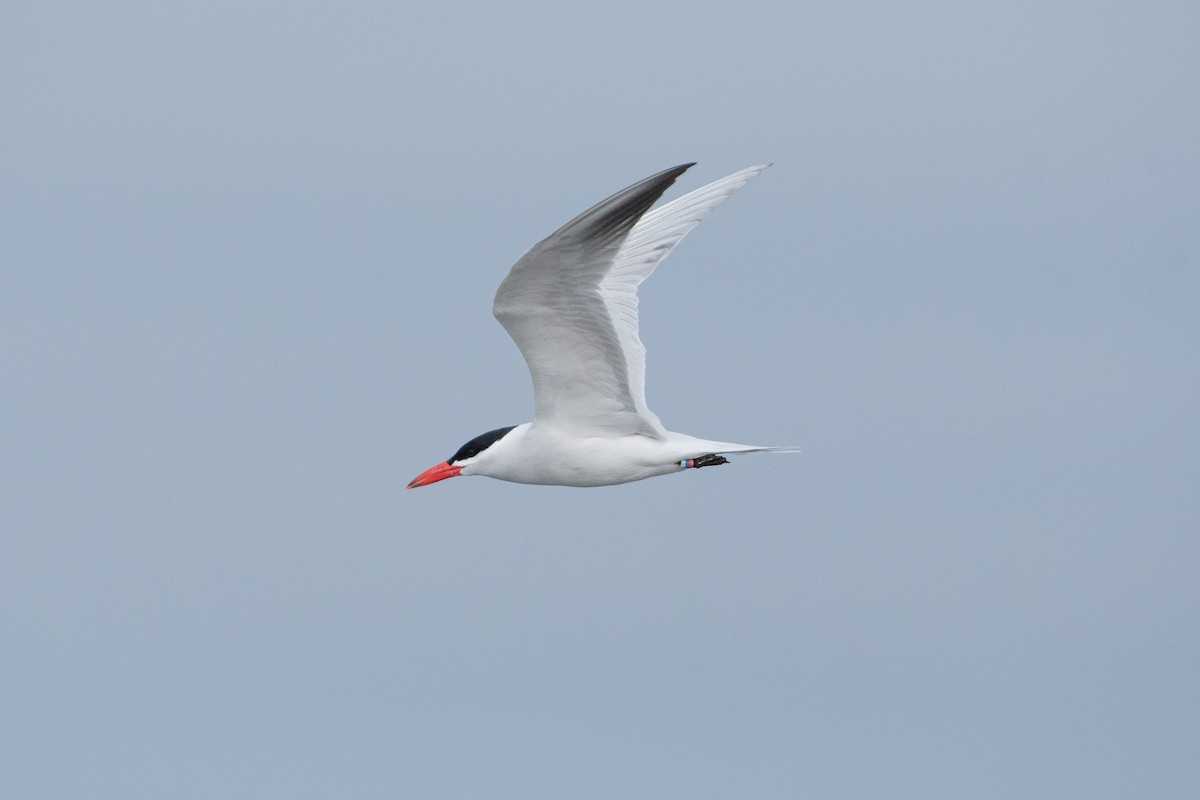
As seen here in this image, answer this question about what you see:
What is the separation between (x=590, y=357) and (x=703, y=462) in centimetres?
129

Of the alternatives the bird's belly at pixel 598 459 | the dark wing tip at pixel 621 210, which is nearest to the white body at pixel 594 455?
the bird's belly at pixel 598 459

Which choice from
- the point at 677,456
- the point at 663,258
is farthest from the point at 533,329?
the point at 663,258

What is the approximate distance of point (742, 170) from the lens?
1678 cm

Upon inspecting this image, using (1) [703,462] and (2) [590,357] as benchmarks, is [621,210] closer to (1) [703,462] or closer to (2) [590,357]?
(2) [590,357]

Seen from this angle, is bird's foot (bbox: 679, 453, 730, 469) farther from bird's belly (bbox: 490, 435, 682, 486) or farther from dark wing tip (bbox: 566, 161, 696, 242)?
dark wing tip (bbox: 566, 161, 696, 242)

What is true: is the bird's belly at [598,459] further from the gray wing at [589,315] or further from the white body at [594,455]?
the gray wing at [589,315]

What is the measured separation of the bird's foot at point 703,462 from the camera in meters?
15.1

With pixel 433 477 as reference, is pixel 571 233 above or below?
→ above

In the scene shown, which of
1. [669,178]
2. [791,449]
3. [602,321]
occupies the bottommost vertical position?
[791,449]

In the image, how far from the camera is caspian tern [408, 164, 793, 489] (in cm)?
1335

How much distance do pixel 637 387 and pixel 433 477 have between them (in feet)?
7.50

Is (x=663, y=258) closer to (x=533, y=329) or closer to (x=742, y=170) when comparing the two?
(x=742, y=170)

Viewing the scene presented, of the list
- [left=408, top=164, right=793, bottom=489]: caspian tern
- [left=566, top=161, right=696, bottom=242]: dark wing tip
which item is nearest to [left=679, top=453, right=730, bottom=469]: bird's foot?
[left=408, top=164, right=793, bottom=489]: caspian tern

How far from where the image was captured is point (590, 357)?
14.7 meters
